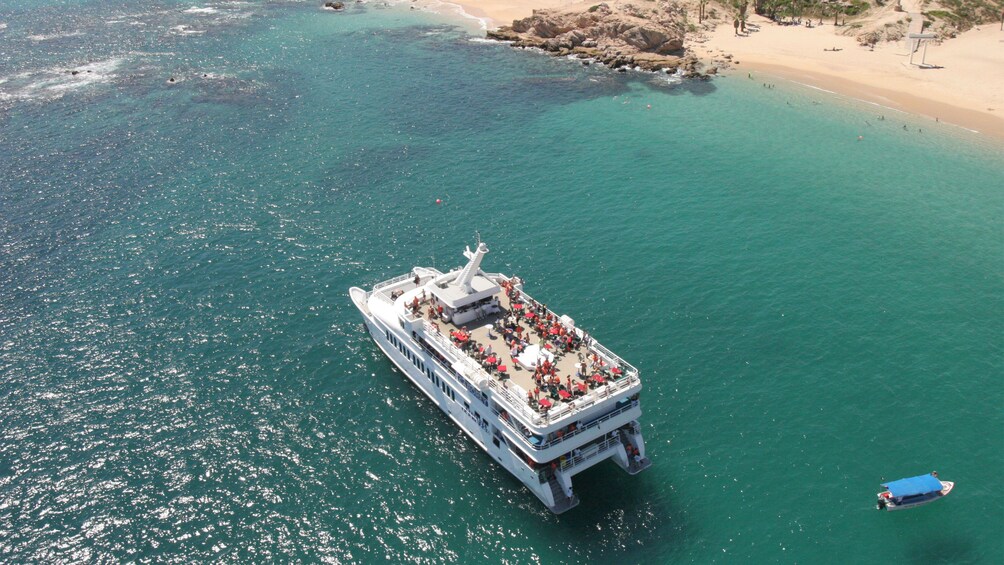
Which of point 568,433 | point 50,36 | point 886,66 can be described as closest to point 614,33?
point 886,66

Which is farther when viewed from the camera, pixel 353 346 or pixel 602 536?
pixel 353 346

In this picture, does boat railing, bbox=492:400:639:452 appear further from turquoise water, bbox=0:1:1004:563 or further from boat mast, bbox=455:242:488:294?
boat mast, bbox=455:242:488:294

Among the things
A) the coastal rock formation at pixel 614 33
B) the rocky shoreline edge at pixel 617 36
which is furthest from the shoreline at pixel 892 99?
the coastal rock formation at pixel 614 33

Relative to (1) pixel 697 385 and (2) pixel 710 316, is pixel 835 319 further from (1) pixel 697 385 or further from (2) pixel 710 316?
(1) pixel 697 385

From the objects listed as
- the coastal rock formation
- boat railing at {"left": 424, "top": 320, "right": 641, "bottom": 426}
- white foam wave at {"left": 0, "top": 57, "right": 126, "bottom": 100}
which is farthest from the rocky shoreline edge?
boat railing at {"left": 424, "top": 320, "right": 641, "bottom": 426}

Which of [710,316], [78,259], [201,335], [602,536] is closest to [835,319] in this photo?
[710,316]

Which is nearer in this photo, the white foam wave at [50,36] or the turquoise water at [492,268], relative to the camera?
the turquoise water at [492,268]

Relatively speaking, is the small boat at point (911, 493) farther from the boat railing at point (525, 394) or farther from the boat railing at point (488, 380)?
the boat railing at point (488, 380)
